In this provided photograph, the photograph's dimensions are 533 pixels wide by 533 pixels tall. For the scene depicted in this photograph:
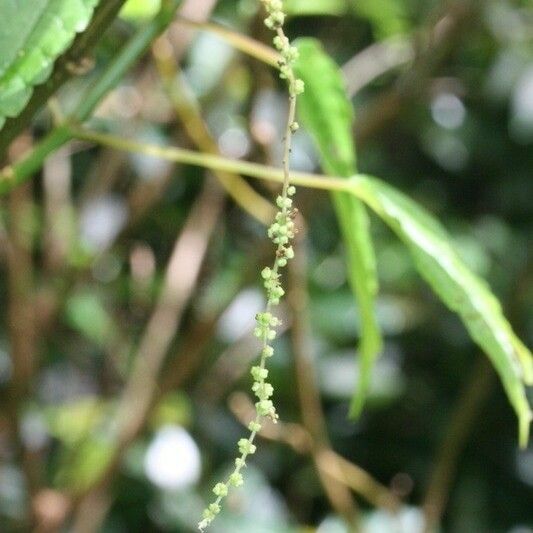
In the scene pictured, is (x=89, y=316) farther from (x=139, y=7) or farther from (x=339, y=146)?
(x=339, y=146)

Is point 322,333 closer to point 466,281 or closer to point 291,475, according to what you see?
point 291,475

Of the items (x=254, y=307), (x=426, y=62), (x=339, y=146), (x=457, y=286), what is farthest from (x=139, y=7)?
(x=254, y=307)

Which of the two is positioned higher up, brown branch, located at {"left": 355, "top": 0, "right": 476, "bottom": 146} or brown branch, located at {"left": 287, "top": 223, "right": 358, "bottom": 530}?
brown branch, located at {"left": 355, "top": 0, "right": 476, "bottom": 146}

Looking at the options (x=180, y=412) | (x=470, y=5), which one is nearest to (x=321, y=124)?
(x=470, y=5)

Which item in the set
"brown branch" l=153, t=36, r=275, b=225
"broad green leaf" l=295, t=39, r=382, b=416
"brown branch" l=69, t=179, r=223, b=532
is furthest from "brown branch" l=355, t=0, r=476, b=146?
"broad green leaf" l=295, t=39, r=382, b=416

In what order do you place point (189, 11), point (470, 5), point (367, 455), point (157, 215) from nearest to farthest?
point (470, 5) < point (189, 11) < point (157, 215) < point (367, 455)

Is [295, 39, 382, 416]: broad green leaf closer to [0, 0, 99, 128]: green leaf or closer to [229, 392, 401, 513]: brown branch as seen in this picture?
[0, 0, 99, 128]: green leaf
